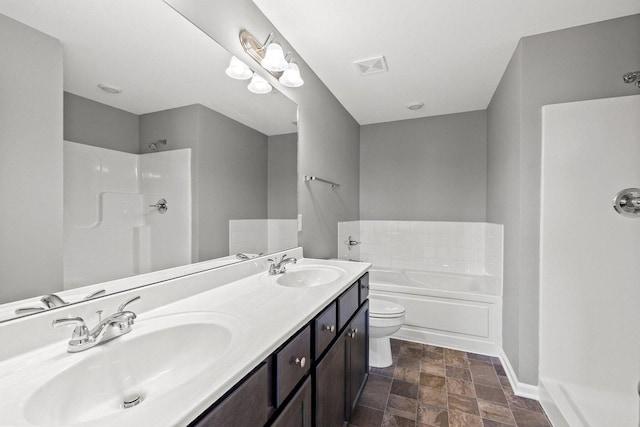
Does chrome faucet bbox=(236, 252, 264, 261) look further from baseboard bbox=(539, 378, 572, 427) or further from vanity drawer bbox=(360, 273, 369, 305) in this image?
baseboard bbox=(539, 378, 572, 427)

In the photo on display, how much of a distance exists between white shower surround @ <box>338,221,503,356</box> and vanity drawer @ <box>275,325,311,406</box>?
194 centimetres

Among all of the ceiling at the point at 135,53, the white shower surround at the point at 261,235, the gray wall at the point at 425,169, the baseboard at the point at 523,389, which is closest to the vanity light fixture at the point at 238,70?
the ceiling at the point at 135,53

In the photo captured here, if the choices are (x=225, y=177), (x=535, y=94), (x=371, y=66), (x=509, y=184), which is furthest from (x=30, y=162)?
(x=509, y=184)

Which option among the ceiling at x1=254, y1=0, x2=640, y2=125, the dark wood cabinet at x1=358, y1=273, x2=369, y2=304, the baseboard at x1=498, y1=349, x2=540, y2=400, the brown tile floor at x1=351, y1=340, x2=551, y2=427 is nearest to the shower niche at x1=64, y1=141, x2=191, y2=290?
the dark wood cabinet at x1=358, y1=273, x2=369, y2=304

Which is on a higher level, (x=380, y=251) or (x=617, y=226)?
(x=617, y=226)

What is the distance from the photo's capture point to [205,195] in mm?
1343

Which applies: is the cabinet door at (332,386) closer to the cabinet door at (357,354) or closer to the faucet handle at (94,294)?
the cabinet door at (357,354)

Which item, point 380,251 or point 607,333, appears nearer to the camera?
point 607,333

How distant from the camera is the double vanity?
22.9 inches

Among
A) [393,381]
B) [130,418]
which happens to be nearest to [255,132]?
[130,418]

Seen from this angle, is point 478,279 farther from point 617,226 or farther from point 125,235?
point 125,235

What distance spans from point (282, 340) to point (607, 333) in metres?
1.98

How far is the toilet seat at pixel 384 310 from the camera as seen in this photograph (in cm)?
216

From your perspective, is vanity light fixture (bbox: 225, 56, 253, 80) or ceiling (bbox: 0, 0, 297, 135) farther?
vanity light fixture (bbox: 225, 56, 253, 80)
